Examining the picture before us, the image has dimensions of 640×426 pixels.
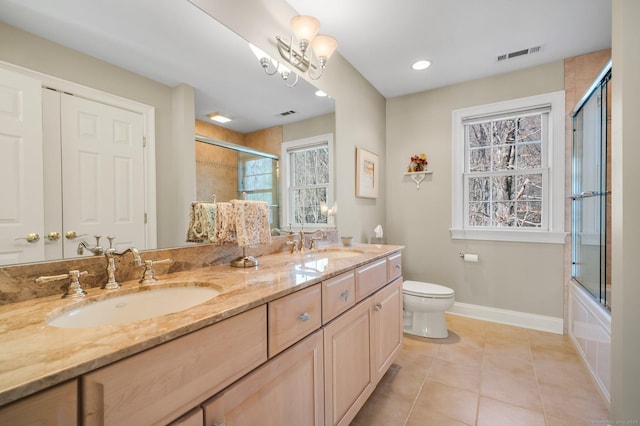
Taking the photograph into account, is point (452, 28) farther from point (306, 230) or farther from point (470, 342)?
point (470, 342)

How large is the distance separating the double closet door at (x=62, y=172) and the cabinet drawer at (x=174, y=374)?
1.98 ft

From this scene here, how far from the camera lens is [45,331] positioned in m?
0.63

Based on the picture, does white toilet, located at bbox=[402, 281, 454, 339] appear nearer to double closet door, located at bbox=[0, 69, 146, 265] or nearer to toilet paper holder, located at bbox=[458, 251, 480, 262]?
toilet paper holder, located at bbox=[458, 251, 480, 262]

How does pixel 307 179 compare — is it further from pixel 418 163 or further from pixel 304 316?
pixel 418 163

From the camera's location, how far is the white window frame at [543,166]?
2545 millimetres

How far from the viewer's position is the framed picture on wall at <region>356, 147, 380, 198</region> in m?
2.65

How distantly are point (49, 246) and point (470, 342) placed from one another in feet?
9.28

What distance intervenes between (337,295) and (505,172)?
8.08ft

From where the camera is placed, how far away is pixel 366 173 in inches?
111

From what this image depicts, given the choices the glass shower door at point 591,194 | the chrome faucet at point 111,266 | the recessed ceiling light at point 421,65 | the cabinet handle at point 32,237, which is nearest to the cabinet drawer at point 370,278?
the chrome faucet at point 111,266

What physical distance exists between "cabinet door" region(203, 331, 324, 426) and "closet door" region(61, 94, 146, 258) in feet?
2.28

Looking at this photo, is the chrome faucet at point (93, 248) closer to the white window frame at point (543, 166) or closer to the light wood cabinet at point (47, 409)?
the light wood cabinet at point (47, 409)

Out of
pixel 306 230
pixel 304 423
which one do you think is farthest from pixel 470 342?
pixel 304 423

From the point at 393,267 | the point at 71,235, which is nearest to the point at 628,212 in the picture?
the point at 393,267
